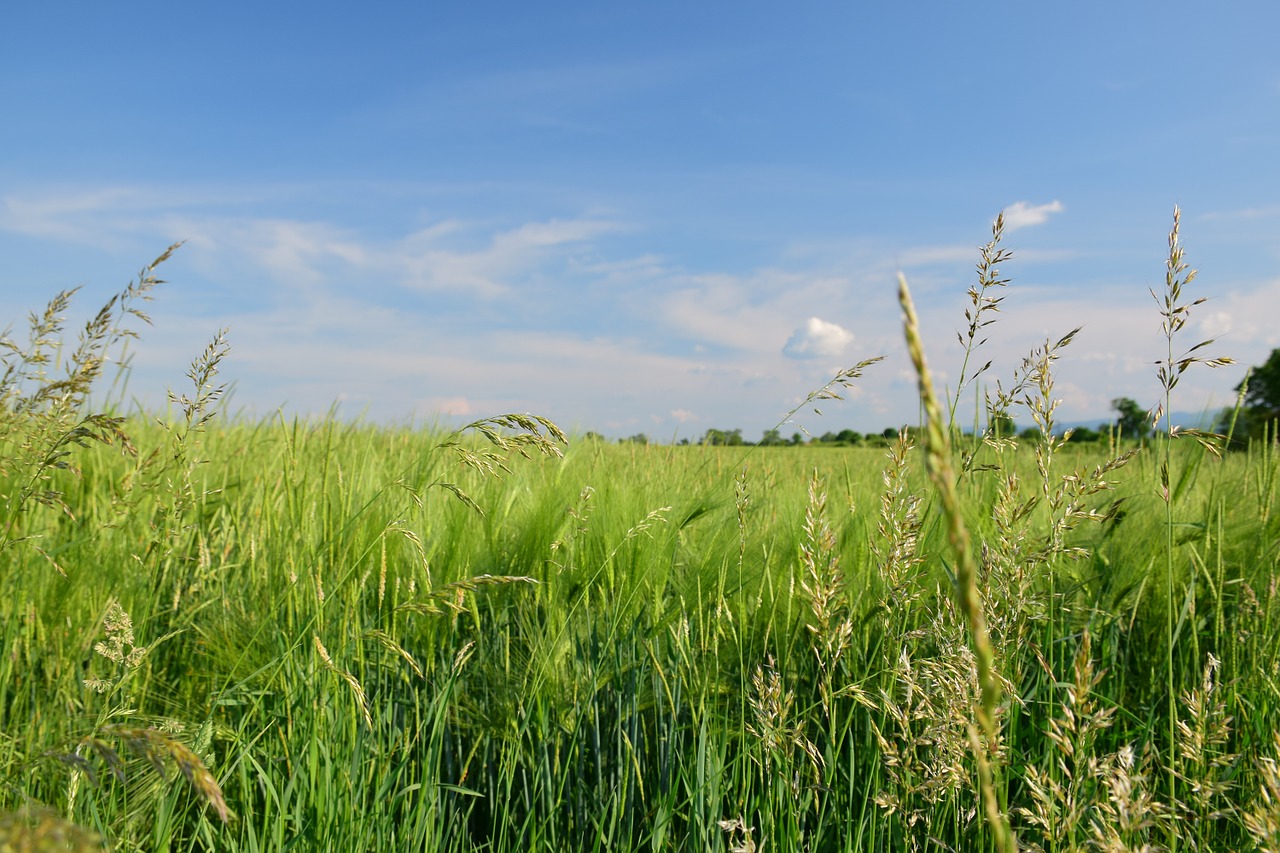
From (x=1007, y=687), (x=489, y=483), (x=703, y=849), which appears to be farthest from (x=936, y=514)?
(x=489, y=483)

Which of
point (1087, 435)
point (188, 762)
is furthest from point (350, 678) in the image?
point (1087, 435)

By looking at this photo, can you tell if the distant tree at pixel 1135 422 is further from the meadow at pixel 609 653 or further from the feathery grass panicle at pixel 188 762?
the feathery grass panicle at pixel 188 762

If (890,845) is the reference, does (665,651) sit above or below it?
above

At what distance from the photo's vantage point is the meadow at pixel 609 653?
1.46m

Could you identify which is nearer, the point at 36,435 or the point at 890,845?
the point at 890,845

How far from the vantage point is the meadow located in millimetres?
1460

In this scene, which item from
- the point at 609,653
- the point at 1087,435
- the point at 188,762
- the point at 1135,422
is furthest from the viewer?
the point at 1087,435

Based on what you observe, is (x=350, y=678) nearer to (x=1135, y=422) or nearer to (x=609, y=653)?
(x=609, y=653)

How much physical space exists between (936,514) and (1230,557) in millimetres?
1357

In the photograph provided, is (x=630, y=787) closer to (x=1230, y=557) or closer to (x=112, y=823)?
(x=112, y=823)

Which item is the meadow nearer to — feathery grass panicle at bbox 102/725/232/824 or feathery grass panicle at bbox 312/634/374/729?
feathery grass panicle at bbox 312/634/374/729

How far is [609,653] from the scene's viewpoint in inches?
75.7

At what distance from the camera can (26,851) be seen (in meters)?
0.52

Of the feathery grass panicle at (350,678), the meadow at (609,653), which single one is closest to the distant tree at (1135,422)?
the meadow at (609,653)
